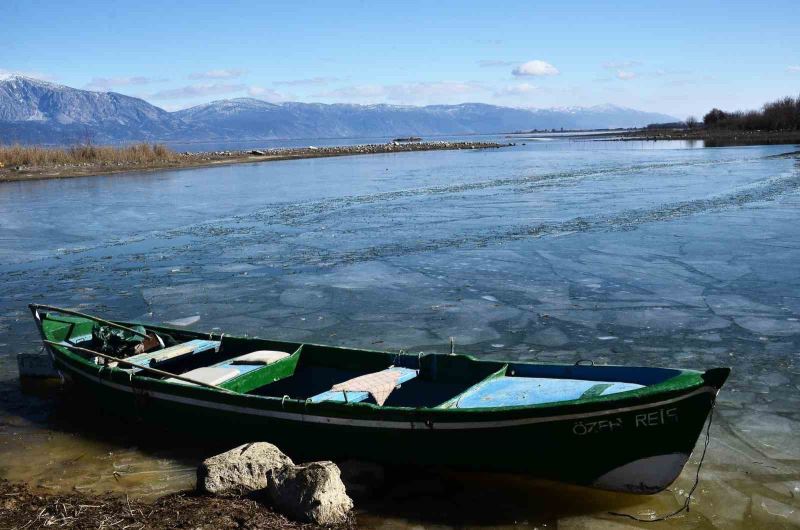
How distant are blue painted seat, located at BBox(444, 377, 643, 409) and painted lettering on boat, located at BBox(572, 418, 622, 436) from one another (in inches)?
15.4

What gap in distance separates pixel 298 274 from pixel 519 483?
8.06 meters

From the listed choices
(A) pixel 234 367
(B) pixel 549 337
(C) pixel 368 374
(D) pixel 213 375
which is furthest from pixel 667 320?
(D) pixel 213 375

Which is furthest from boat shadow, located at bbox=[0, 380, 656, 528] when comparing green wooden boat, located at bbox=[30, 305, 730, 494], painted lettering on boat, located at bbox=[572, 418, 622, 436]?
painted lettering on boat, located at bbox=[572, 418, 622, 436]

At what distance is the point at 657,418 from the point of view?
197 inches

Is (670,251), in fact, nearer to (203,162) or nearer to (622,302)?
(622,302)

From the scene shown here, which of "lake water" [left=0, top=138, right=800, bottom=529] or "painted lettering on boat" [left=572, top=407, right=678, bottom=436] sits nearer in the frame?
"painted lettering on boat" [left=572, top=407, right=678, bottom=436]

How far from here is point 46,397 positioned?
8227 mm

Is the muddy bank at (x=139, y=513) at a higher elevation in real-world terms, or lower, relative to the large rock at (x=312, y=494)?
lower

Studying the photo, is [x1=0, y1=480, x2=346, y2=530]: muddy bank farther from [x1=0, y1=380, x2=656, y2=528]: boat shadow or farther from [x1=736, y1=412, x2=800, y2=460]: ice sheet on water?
[x1=736, y1=412, x2=800, y2=460]: ice sheet on water

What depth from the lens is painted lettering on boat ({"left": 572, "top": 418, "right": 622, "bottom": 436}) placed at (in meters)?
5.07

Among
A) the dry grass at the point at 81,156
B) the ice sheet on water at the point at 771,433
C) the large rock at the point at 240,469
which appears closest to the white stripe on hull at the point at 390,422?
the large rock at the point at 240,469

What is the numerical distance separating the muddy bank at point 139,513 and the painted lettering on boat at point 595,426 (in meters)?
1.69

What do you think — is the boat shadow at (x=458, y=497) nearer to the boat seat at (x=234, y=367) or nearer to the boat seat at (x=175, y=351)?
the boat seat at (x=234, y=367)

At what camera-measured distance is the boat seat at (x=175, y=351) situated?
303 inches
